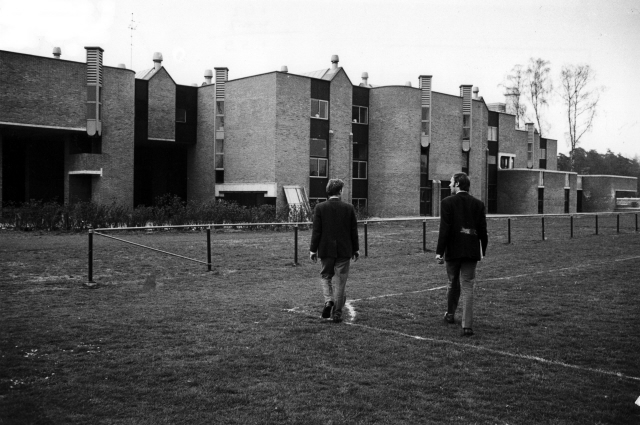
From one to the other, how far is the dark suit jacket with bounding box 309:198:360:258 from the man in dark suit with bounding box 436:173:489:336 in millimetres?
1400

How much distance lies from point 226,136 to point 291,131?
5.16 m

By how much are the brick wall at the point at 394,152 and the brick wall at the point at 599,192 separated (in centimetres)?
2931

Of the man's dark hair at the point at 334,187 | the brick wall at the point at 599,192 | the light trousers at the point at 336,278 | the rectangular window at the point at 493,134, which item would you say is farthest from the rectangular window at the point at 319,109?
the brick wall at the point at 599,192

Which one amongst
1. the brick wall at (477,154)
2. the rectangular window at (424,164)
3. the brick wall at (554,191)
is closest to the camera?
the rectangular window at (424,164)

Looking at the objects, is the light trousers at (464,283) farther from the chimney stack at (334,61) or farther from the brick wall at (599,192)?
Answer: the brick wall at (599,192)

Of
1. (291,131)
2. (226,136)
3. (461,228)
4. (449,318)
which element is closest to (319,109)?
(291,131)

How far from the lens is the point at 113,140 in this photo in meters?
40.7

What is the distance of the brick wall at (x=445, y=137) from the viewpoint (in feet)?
170

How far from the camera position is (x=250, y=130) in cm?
4403

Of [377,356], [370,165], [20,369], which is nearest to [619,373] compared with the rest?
[377,356]

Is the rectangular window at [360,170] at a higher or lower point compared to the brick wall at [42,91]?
lower

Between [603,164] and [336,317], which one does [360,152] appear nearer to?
[336,317]

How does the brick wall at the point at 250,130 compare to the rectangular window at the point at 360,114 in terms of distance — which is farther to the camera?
the rectangular window at the point at 360,114

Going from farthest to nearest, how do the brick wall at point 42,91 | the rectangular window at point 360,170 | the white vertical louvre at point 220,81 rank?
1. the rectangular window at point 360,170
2. the white vertical louvre at point 220,81
3. the brick wall at point 42,91
